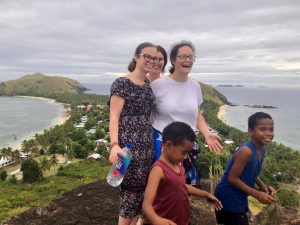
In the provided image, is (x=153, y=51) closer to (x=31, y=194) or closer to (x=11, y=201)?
(x=11, y=201)

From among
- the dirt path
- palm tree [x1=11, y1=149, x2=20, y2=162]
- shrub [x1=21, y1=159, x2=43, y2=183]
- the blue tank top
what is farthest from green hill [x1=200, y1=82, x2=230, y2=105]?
the blue tank top

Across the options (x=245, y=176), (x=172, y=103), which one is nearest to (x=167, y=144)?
(x=172, y=103)

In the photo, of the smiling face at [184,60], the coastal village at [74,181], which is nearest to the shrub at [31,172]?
the coastal village at [74,181]

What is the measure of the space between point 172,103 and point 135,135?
1.56ft

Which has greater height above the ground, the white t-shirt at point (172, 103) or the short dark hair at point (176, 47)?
the short dark hair at point (176, 47)

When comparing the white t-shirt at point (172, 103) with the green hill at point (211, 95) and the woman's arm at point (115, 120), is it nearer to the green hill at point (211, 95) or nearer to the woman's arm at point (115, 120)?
the woman's arm at point (115, 120)

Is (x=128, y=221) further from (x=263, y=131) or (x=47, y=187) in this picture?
(x=47, y=187)

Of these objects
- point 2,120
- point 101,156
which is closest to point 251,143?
point 101,156

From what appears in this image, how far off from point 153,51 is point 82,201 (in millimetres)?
6350

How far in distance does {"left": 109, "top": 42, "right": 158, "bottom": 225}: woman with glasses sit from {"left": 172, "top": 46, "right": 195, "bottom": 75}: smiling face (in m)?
0.23

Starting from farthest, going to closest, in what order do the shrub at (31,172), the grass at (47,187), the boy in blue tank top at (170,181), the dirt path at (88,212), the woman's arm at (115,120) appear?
the shrub at (31,172) < the grass at (47,187) < the dirt path at (88,212) < the woman's arm at (115,120) < the boy in blue tank top at (170,181)

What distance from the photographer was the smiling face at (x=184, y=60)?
12.0ft

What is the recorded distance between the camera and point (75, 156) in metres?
48.9

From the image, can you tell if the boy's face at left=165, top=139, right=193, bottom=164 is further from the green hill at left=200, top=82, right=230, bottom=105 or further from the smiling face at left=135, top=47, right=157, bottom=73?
the green hill at left=200, top=82, right=230, bottom=105
